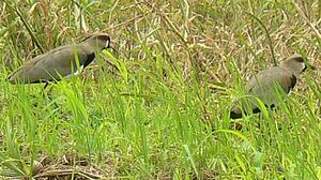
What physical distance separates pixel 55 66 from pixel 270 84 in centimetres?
114

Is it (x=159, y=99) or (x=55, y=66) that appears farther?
(x=55, y=66)

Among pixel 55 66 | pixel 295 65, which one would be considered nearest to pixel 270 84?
pixel 295 65

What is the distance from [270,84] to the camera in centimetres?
437

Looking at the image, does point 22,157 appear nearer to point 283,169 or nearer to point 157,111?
point 157,111

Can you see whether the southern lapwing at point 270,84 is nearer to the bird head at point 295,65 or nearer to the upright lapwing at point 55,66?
the bird head at point 295,65

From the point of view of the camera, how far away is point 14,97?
4352 millimetres

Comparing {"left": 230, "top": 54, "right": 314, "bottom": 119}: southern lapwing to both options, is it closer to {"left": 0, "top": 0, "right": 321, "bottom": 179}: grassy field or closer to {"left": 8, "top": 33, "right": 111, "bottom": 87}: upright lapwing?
{"left": 0, "top": 0, "right": 321, "bottom": 179}: grassy field

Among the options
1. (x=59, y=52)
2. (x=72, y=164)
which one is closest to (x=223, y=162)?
(x=72, y=164)

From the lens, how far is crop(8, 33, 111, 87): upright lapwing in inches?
187

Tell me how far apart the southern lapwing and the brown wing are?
95 cm

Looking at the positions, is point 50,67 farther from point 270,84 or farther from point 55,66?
point 270,84

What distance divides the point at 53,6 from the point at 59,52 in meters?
1.19

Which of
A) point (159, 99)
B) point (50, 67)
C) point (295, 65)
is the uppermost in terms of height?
point (50, 67)

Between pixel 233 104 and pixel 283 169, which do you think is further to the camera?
pixel 233 104
